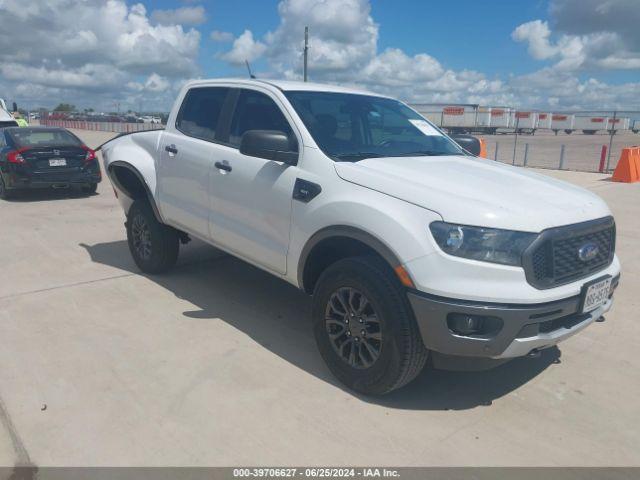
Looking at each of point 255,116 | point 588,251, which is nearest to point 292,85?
point 255,116

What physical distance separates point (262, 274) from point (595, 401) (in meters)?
3.48

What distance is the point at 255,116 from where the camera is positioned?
14.2 feet

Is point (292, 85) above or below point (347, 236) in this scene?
above

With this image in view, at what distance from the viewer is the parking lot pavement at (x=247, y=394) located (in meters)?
2.91

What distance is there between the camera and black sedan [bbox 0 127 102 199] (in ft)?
31.9

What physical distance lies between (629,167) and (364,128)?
11.9 meters

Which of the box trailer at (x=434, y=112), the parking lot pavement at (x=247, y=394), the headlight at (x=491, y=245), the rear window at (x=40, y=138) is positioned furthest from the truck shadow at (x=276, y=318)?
the box trailer at (x=434, y=112)

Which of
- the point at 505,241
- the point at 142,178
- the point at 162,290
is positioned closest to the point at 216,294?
the point at 162,290

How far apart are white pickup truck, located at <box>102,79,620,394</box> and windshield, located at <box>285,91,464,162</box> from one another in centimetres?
2

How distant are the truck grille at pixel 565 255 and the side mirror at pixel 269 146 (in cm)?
170

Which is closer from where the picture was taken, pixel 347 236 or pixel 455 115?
pixel 347 236

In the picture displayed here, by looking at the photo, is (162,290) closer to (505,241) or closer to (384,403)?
(384,403)

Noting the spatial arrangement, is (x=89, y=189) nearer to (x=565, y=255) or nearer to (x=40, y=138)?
(x=40, y=138)

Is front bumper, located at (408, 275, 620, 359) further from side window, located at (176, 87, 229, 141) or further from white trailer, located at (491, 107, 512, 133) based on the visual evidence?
white trailer, located at (491, 107, 512, 133)
